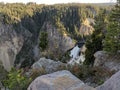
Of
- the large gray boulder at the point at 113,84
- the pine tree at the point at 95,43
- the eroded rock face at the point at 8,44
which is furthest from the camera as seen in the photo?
the eroded rock face at the point at 8,44

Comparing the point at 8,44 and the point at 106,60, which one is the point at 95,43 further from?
the point at 8,44

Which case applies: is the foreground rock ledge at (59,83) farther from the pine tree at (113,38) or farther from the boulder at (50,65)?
the pine tree at (113,38)

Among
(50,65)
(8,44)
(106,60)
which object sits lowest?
(8,44)

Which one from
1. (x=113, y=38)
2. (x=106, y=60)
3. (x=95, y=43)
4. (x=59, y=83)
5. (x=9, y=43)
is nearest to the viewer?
(x=59, y=83)

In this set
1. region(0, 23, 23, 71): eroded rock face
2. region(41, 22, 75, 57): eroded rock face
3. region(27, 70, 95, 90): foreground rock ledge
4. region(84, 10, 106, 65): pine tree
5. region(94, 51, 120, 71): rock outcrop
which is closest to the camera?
region(27, 70, 95, 90): foreground rock ledge

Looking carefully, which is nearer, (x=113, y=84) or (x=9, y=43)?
(x=113, y=84)

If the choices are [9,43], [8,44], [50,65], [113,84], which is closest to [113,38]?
[50,65]

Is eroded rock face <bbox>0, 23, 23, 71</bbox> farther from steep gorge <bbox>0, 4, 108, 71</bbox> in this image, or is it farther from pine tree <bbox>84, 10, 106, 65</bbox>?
pine tree <bbox>84, 10, 106, 65</bbox>

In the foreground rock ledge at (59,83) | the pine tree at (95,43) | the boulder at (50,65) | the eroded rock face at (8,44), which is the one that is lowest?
the eroded rock face at (8,44)

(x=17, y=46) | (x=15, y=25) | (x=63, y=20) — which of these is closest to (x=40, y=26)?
(x=63, y=20)

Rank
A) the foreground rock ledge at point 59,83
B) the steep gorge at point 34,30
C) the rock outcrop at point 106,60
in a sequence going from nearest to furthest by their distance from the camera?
the foreground rock ledge at point 59,83, the rock outcrop at point 106,60, the steep gorge at point 34,30

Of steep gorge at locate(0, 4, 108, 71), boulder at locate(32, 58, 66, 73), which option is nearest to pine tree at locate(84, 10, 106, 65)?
boulder at locate(32, 58, 66, 73)

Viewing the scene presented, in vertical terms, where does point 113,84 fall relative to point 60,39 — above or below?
above

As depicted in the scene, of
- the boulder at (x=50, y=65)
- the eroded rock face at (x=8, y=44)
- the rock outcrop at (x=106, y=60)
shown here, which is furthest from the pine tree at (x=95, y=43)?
the eroded rock face at (x=8, y=44)
